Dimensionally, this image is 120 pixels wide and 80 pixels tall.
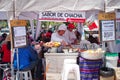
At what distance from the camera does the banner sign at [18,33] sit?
6414 mm

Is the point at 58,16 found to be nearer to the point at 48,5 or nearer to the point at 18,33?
the point at 48,5

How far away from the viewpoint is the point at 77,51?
276 inches

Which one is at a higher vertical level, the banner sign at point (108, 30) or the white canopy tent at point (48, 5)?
the white canopy tent at point (48, 5)

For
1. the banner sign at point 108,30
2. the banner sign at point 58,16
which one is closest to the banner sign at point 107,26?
the banner sign at point 108,30

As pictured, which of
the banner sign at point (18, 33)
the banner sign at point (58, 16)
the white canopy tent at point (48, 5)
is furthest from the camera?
the banner sign at point (58, 16)

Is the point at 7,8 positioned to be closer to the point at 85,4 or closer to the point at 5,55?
the point at 85,4

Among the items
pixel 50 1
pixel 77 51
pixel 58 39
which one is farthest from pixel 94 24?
pixel 50 1

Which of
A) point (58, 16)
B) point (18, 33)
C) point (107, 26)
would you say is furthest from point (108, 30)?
point (18, 33)

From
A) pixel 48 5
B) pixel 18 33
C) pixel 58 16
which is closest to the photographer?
pixel 48 5

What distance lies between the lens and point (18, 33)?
6539mm

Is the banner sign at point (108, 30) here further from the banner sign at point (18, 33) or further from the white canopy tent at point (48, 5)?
the banner sign at point (18, 33)

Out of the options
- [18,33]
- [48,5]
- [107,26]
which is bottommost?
[18,33]

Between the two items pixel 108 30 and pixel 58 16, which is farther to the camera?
pixel 58 16

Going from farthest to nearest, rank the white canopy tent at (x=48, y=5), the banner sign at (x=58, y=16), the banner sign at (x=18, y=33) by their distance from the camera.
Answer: the banner sign at (x=58, y=16) < the banner sign at (x=18, y=33) < the white canopy tent at (x=48, y=5)
